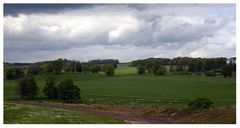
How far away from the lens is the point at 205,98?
93.9ft

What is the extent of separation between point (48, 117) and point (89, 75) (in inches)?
410

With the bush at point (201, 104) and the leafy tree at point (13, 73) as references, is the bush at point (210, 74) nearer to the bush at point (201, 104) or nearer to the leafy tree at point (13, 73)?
the bush at point (201, 104)

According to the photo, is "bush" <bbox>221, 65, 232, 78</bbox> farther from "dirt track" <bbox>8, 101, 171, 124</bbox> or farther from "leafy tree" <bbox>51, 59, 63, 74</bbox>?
"leafy tree" <bbox>51, 59, 63, 74</bbox>

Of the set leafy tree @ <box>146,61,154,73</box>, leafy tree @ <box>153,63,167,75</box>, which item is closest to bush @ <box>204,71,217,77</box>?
leafy tree @ <box>153,63,167,75</box>

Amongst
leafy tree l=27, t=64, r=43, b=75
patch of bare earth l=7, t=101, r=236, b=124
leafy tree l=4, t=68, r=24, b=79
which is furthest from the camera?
leafy tree l=27, t=64, r=43, b=75

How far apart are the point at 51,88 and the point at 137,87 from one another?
690 cm

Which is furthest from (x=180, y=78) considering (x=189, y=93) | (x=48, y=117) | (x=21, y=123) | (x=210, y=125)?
(x=21, y=123)

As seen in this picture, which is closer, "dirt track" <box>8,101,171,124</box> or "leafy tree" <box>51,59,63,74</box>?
"dirt track" <box>8,101,171,124</box>

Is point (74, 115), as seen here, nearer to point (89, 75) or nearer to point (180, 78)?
point (89, 75)

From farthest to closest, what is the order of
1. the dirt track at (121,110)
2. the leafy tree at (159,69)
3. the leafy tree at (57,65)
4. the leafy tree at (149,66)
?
the leafy tree at (159,69), the leafy tree at (149,66), the leafy tree at (57,65), the dirt track at (121,110)

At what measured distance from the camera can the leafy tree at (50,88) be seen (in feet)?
102

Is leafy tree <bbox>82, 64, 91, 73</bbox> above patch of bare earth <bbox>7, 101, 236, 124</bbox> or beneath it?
above

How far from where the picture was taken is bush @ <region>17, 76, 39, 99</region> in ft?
102

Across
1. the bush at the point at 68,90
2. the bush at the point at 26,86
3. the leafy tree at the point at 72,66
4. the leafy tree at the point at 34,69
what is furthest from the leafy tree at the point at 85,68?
the bush at the point at 26,86
